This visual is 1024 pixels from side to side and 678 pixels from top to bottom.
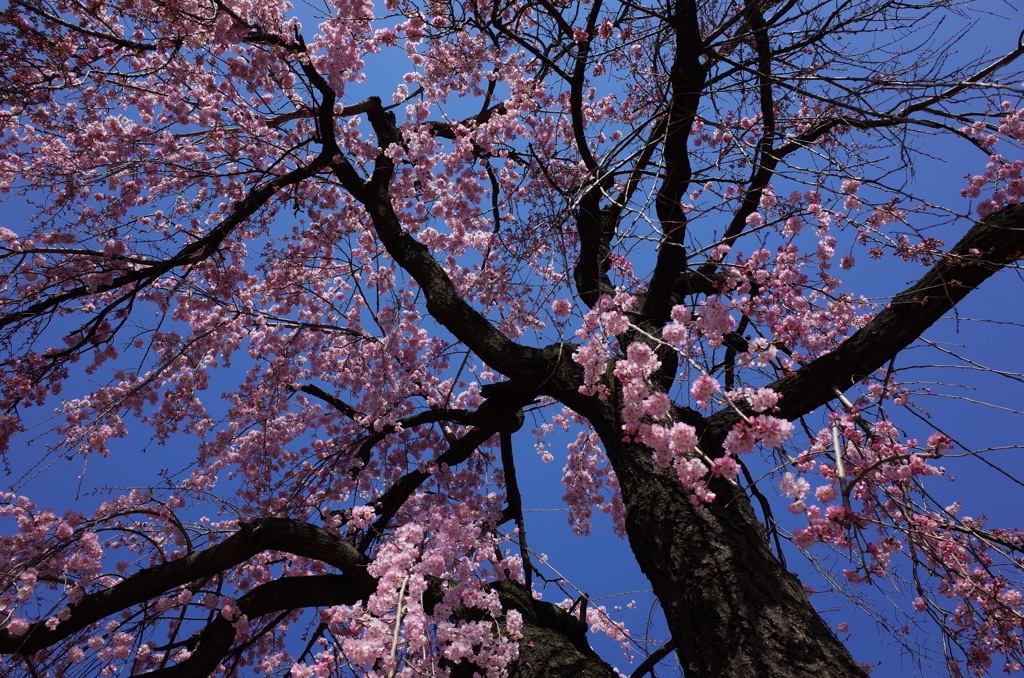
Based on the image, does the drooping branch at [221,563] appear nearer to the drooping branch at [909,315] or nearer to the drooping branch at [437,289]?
the drooping branch at [437,289]

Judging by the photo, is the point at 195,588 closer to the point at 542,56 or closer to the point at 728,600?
the point at 728,600

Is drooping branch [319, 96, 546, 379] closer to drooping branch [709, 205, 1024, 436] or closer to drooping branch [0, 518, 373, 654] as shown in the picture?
drooping branch [709, 205, 1024, 436]

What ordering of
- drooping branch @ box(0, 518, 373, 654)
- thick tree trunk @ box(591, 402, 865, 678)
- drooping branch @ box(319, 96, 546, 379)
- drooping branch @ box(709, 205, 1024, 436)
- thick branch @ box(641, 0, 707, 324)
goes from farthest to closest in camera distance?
drooping branch @ box(319, 96, 546, 379) < drooping branch @ box(0, 518, 373, 654) < thick branch @ box(641, 0, 707, 324) < drooping branch @ box(709, 205, 1024, 436) < thick tree trunk @ box(591, 402, 865, 678)

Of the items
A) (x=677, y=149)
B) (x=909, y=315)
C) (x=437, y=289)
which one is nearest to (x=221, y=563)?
(x=437, y=289)

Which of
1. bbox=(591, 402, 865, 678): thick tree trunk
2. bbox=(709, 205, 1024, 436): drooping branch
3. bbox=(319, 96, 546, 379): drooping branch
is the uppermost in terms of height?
bbox=(319, 96, 546, 379): drooping branch

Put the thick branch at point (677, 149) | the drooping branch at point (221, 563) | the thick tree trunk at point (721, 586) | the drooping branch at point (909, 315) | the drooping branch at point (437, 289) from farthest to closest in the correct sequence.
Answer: the drooping branch at point (437, 289) → the drooping branch at point (221, 563) → the thick branch at point (677, 149) → the drooping branch at point (909, 315) → the thick tree trunk at point (721, 586)

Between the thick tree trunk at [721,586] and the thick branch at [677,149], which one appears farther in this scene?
the thick branch at [677,149]

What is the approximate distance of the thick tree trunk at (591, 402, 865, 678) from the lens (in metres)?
2.16

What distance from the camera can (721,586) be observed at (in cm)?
240

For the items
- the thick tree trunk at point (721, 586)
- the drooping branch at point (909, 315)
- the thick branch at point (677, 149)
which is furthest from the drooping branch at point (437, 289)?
the drooping branch at point (909, 315)

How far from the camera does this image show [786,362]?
4.39 metres

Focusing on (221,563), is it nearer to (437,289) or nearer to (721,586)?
(437,289)

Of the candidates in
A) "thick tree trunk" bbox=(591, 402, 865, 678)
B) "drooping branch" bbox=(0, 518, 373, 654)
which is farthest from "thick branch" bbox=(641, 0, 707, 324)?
"drooping branch" bbox=(0, 518, 373, 654)

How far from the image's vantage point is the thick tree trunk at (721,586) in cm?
216
